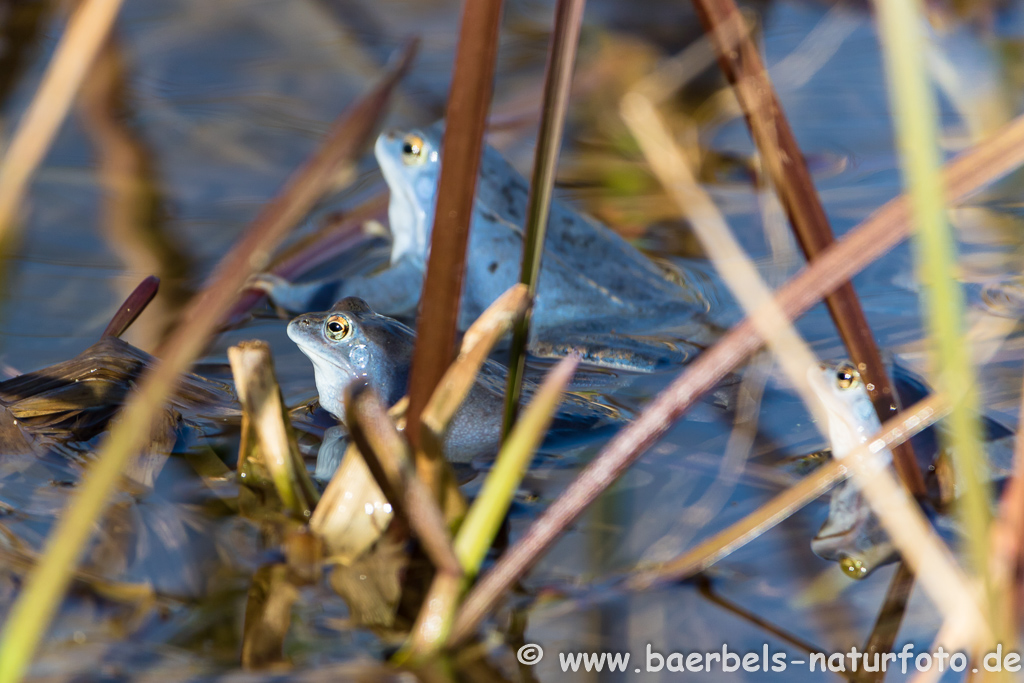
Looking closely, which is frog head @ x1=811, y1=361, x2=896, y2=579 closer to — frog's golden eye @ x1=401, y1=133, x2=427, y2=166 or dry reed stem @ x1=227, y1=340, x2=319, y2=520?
dry reed stem @ x1=227, y1=340, x2=319, y2=520

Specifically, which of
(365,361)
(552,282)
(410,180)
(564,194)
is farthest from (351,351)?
(564,194)

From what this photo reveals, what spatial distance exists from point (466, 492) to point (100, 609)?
0.59 metres

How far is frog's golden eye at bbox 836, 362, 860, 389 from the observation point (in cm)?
152

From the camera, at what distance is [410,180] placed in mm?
2469

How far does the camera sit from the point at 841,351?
1.98m

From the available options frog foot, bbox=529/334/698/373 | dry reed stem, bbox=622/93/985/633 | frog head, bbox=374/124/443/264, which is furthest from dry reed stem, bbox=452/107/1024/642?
frog head, bbox=374/124/443/264

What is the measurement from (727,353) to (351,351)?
89 centimetres

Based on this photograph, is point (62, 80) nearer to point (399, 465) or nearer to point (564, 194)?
point (399, 465)

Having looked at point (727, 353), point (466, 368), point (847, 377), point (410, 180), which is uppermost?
point (410, 180)

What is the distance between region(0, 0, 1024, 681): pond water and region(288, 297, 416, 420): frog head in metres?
0.18

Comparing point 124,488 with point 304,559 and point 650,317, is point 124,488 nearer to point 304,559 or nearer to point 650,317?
point 304,559

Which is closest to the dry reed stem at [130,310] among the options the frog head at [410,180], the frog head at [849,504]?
the frog head at [410,180]

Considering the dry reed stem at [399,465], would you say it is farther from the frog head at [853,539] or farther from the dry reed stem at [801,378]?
the frog head at [853,539]

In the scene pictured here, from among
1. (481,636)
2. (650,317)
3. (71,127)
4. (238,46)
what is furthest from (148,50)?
(481,636)
